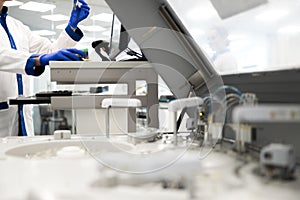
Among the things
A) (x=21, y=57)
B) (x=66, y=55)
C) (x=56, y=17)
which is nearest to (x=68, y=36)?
(x=21, y=57)

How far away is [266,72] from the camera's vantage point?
77 cm

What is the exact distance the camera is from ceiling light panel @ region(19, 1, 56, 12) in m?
4.75

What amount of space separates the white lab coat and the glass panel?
0.91m

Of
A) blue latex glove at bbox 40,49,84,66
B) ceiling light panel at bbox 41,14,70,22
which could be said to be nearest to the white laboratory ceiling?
blue latex glove at bbox 40,49,84,66

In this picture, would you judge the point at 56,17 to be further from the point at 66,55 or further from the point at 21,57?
the point at 66,55

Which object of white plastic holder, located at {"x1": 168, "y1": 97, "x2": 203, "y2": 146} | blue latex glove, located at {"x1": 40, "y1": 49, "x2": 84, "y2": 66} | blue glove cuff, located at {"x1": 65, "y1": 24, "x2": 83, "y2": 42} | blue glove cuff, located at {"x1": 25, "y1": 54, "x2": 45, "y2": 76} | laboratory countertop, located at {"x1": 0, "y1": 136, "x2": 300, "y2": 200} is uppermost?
blue glove cuff, located at {"x1": 65, "y1": 24, "x2": 83, "y2": 42}

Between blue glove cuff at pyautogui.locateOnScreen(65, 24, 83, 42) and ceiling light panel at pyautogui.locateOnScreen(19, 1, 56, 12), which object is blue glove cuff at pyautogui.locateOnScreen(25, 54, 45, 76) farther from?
ceiling light panel at pyautogui.locateOnScreen(19, 1, 56, 12)

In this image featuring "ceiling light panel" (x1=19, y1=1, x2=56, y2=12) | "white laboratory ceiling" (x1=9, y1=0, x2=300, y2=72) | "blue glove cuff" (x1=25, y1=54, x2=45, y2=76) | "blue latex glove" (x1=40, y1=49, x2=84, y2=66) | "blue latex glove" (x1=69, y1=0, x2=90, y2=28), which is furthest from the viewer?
"ceiling light panel" (x1=19, y1=1, x2=56, y2=12)

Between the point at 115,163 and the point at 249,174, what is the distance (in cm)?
30

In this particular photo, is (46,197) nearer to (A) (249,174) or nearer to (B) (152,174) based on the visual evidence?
(B) (152,174)

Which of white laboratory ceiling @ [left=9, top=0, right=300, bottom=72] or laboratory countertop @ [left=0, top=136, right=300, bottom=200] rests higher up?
white laboratory ceiling @ [left=9, top=0, right=300, bottom=72]

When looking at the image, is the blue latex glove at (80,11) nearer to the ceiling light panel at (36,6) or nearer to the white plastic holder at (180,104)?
the white plastic holder at (180,104)

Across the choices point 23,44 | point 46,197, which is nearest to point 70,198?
point 46,197

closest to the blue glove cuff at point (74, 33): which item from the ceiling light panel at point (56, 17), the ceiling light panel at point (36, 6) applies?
the ceiling light panel at point (36, 6)
